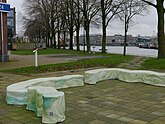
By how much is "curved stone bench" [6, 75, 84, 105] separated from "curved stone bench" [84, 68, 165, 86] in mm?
503

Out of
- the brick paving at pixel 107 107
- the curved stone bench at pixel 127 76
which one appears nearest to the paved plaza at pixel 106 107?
the brick paving at pixel 107 107

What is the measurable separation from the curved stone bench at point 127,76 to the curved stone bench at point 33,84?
1.65 feet

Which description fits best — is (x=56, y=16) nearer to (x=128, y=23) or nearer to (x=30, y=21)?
(x=30, y=21)

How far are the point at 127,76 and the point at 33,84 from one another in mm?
4369

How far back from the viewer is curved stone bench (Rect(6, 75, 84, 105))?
6.94 metres

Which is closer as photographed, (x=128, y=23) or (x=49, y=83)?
(x=49, y=83)

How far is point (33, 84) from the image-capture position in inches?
331

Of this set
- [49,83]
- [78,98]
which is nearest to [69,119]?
[78,98]

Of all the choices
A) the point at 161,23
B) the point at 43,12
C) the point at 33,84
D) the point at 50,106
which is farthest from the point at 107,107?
the point at 43,12

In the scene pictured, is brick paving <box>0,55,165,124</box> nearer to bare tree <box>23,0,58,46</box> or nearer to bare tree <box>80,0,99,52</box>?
bare tree <box>80,0,99,52</box>

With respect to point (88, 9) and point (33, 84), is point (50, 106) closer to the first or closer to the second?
point (33, 84)

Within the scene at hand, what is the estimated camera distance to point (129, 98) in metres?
7.83

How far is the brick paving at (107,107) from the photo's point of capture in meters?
5.64

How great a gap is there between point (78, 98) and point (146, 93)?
2.37 m
